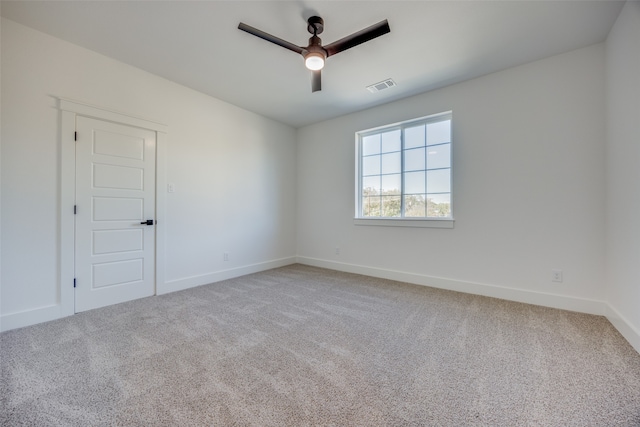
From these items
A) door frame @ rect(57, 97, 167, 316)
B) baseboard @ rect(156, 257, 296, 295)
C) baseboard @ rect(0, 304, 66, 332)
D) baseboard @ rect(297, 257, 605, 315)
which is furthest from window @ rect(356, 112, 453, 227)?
baseboard @ rect(0, 304, 66, 332)

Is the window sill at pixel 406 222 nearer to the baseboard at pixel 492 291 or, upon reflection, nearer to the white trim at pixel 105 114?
the baseboard at pixel 492 291

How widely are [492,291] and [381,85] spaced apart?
9.78 feet

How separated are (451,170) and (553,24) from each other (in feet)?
5.41

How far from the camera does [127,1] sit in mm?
2082

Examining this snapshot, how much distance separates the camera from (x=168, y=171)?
3381 mm

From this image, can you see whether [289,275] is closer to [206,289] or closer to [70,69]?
[206,289]

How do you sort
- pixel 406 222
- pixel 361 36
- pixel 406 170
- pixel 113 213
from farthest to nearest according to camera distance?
pixel 406 170
pixel 406 222
pixel 113 213
pixel 361 36

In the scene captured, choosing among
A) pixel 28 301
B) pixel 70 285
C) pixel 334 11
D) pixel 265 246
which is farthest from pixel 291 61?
pixel 28 301

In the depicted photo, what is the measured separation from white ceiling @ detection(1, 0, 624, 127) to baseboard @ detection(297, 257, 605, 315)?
8.62 ft

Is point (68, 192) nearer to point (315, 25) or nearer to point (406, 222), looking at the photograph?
point (315, 25)

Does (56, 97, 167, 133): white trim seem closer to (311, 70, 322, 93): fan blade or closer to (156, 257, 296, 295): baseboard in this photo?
(156, 257, 296, 295): baseboard

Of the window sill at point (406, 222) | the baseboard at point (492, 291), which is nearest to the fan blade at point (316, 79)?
the window sill at point (406, 222)

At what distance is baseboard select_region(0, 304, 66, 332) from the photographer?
2.26m

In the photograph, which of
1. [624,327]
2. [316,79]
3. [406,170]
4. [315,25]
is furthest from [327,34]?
[624,327]
